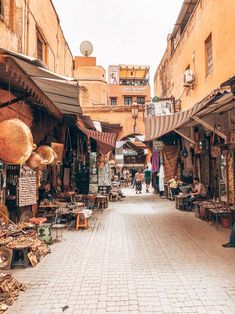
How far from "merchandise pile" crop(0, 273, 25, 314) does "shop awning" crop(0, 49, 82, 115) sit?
2935mm

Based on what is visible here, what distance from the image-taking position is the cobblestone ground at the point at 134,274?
3852mm

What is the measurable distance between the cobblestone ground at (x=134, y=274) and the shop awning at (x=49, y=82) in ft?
10.4

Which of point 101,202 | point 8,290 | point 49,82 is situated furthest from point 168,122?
point 8,290

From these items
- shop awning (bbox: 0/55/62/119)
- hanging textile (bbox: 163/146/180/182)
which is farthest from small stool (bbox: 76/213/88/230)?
hanging textile (bbox: 163/146/180/182)

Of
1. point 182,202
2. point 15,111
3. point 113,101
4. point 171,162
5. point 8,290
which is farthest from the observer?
point 113,101

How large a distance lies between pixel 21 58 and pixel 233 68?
23.0 feet

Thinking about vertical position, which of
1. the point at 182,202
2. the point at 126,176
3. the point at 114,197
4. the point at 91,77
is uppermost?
the point at 91,77

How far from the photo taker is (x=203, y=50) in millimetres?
11656

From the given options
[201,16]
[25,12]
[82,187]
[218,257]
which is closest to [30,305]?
[218,257]

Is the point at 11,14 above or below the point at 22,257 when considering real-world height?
above

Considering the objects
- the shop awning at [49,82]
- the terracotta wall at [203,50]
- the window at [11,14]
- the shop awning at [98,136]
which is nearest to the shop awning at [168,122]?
the shop awning at [98,136]

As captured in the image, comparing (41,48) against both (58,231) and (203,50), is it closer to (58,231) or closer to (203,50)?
(203,50)

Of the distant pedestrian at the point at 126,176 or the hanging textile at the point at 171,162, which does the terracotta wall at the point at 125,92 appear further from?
the hanging textile at the point at 171,162

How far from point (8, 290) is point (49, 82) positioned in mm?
3335
